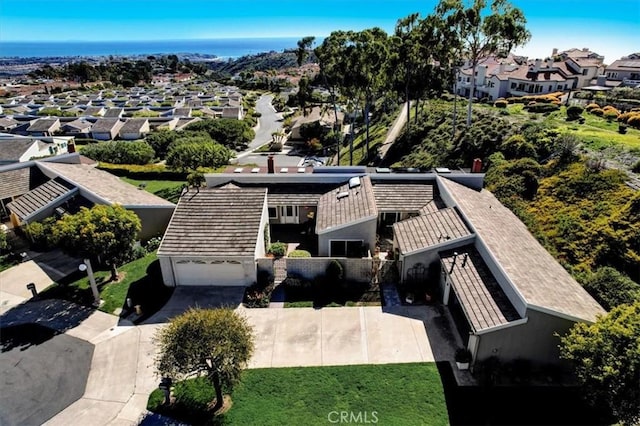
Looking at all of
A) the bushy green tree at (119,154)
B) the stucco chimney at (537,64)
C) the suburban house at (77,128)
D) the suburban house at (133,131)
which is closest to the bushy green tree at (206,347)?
the bushy green tree at (119,154)

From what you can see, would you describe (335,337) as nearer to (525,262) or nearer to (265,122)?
(525,262)

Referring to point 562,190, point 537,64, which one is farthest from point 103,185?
point 537,64

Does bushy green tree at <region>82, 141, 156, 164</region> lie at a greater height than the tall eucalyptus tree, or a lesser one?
lesser

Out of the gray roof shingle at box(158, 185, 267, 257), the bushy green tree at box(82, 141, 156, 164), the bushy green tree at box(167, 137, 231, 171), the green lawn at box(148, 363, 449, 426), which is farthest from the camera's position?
the bushy green tree at box(82, 141, 156, 164)

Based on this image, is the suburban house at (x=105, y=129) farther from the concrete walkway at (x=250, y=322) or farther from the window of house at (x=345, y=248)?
the window of house at (x=345, y=248)

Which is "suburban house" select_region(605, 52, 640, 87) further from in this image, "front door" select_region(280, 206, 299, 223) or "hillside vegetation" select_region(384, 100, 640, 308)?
"front door" select_region(280, 206, 299, 223)

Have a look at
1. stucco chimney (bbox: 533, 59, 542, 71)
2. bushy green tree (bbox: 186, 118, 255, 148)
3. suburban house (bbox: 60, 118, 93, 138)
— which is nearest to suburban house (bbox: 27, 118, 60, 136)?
suburban house (bbox: 60, 118, 93, 138)
